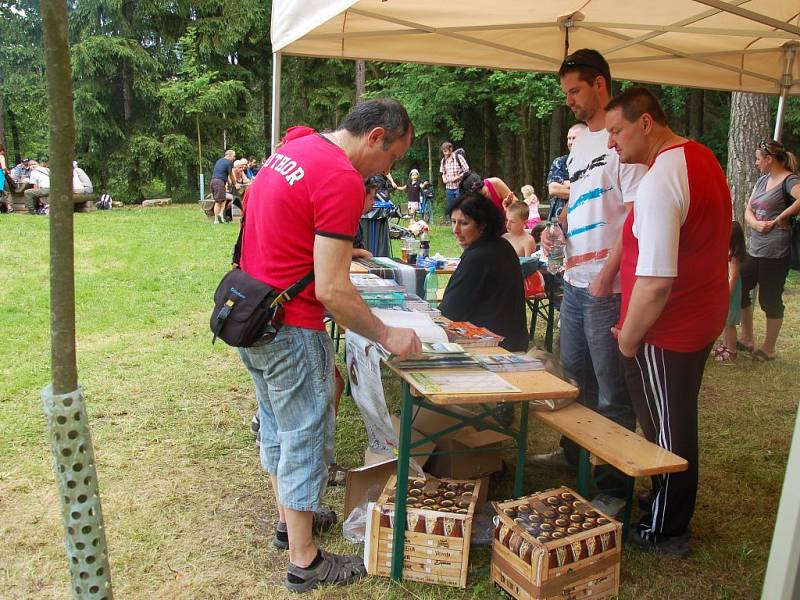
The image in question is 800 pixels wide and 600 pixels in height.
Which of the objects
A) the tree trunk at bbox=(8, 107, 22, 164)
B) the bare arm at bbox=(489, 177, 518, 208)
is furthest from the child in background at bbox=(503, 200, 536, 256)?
the tree trunk at bbox=(8, 107, 22, 164)

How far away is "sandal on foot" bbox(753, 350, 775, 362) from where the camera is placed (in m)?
5.53

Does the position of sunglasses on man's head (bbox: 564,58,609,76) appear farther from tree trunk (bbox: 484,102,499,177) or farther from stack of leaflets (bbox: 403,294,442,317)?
tree trunk (bbox: 484,102,499,177)

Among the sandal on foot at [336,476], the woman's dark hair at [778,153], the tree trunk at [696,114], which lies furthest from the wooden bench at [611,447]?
the tree trunk at [696,114]

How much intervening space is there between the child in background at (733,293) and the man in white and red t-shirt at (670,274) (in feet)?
10.2

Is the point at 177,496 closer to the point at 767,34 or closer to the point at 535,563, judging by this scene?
the point at 535,563

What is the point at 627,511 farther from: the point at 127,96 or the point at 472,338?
the point at 127,96

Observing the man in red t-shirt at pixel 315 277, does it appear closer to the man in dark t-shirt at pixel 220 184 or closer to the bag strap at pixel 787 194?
the bag strap at pixel 787 194

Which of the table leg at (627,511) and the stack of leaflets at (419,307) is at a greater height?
the stack of leaflets at (419,307)

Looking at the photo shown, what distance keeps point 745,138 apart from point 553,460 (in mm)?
6799

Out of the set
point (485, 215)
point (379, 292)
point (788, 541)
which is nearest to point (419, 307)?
point (379, 292)

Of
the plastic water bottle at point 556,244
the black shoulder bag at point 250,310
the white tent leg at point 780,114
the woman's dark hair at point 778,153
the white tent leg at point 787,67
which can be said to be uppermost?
the white tent leg at point 787,67

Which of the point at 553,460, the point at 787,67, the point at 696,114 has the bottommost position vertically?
the point at 553,460

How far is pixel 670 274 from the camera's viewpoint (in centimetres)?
222

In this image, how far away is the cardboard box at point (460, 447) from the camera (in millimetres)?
3072
